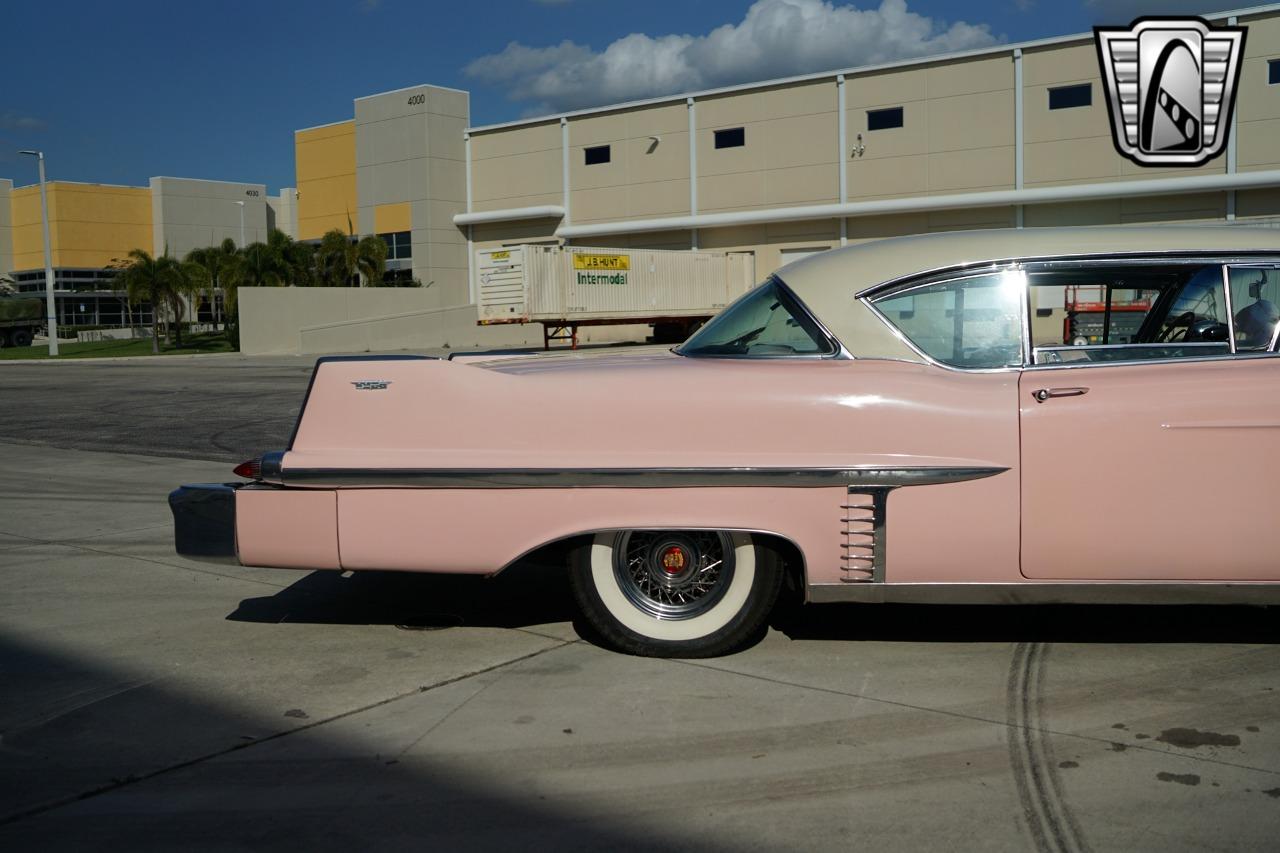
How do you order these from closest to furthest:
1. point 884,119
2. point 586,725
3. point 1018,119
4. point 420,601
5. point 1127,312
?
point 586,725 → point 1127,312 → point 420,601 → point 1018,119 → point 884,119

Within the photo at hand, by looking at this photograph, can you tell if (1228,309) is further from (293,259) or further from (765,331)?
(293,259)

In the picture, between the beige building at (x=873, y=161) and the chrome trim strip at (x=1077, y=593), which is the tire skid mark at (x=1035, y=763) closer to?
the chrome trim strip at (x=1077, y=593)

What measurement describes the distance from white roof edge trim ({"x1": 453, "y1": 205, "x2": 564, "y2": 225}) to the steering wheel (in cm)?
4143

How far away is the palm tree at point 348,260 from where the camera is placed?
1868 inches

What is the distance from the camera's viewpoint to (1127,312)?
458 cm

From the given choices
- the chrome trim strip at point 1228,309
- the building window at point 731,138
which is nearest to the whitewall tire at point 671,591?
the chrome trim strip at point 1228,309

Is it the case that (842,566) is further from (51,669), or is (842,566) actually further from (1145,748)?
(51,669)

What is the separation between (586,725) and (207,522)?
179 centimetres

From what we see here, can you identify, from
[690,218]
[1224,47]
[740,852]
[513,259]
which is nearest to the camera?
[740,852]

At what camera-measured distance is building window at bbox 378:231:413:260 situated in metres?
49.2

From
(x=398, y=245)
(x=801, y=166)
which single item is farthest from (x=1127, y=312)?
(x=398, y=245)

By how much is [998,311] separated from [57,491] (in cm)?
765

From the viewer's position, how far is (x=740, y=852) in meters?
3.04

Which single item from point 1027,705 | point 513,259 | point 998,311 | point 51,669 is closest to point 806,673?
point 1027,705
